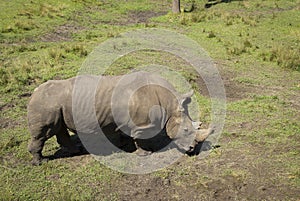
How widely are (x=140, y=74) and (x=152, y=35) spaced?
982 cm

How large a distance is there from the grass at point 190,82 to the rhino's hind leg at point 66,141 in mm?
303

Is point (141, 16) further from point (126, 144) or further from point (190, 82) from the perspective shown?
point (126, 144)

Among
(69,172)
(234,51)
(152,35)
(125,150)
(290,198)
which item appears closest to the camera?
(290,198)

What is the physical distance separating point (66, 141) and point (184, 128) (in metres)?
2.42

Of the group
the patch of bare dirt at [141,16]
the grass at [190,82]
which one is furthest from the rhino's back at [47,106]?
the patch of bare dirt at [141,16]

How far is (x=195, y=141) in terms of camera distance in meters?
6.76

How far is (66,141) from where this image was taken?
7.30m

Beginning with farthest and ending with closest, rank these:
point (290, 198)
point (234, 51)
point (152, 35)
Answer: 1. point (152, 35)
2. point (234, 51)
3. point (290, 198)

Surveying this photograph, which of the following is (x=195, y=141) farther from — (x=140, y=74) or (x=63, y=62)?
(x=63, y=62)

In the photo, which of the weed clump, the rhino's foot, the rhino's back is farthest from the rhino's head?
the weed clump

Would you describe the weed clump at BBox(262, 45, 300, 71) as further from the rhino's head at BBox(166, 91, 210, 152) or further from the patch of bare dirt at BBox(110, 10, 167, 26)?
the patch of bare dirt at BBox(110, 10, 167, 26)

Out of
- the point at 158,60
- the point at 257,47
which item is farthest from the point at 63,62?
the point at 257,47

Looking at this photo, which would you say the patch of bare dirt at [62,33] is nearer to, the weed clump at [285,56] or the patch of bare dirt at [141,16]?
the patch of bare dirt at [141,16]

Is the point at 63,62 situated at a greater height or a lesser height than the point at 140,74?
lesser
